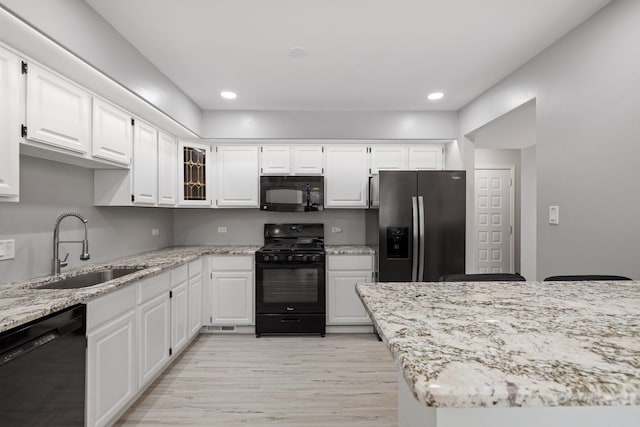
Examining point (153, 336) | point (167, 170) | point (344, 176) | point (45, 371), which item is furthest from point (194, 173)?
point (45, 371)

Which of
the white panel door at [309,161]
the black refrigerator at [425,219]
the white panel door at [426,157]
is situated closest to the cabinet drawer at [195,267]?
the white panel door at [309,161]

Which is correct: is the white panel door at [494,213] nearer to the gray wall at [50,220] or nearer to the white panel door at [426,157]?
the white panel door at [426,157]

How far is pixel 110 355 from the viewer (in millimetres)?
1809

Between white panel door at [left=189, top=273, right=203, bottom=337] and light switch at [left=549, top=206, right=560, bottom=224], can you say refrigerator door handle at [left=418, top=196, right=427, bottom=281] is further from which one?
white panel door at [left=189, top=273, right=203, bottom=337]

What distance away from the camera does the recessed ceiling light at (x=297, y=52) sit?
2266 millimetres

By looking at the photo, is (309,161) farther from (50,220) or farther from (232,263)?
(50,220)

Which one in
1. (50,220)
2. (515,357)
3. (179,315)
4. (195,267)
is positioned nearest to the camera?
(515,357)

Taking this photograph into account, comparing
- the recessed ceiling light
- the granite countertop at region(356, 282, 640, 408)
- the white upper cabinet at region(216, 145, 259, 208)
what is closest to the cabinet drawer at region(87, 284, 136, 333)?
the granite countertop at region(356, 282, 640, 408)

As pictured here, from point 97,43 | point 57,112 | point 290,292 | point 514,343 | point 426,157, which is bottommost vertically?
point 290,292

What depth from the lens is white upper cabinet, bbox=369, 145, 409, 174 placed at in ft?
12.4

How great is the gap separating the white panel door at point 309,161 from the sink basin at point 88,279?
6.61 ft

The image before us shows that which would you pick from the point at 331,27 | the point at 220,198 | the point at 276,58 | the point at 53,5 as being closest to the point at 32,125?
the point at 53,5

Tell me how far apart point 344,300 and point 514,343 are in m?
2.83

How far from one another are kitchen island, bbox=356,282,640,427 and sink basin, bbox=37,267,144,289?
203cm
